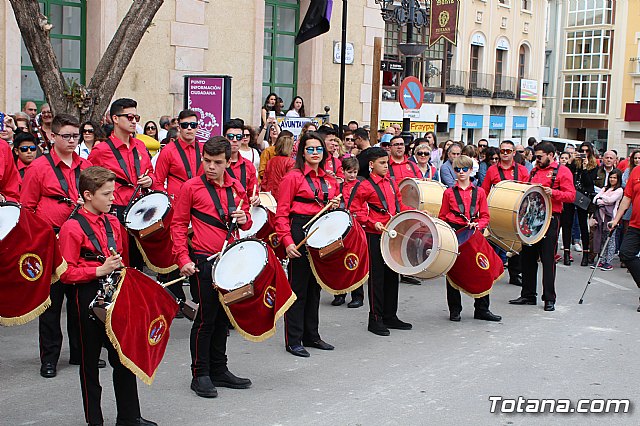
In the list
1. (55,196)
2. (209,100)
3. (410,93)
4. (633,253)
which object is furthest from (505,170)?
(55,196)

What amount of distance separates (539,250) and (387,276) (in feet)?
7.91

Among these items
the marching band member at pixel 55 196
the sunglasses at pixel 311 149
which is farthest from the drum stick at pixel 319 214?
the marching band member at pixel 55 196

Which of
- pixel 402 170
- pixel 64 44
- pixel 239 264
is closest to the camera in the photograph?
pixel 239 264

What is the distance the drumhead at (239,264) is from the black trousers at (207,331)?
20 cm

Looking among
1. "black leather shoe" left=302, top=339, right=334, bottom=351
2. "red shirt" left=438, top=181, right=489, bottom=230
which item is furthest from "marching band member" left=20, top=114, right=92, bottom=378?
"red shirt" left=438, top=181, right=489, bottom=230

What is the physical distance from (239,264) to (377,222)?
8.88ft

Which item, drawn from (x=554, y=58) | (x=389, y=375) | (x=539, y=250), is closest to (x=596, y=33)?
(x=554, y=58)

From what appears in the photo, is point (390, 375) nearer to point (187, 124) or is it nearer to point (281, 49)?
point (187, 124)

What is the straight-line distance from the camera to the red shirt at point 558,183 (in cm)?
1033

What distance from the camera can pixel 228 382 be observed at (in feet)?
22.4

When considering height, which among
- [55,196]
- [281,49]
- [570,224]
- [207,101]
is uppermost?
[281,49]

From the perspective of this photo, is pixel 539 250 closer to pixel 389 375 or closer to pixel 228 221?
pixel 389 375

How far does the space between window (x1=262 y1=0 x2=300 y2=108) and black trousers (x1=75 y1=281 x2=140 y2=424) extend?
13.7 m

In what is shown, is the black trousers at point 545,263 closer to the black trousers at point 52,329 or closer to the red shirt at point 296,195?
the red shirt at point 296,195
